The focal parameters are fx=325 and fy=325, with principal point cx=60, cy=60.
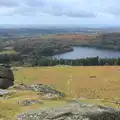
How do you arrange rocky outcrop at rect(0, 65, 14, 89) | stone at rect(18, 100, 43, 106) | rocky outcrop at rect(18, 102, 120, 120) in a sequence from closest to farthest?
rocky outcrop at rect(18, 102, 120, 120) < stone at rect(18, 100, 43, 106) < rocky outcrop at rect(0, 65, 14, 89)

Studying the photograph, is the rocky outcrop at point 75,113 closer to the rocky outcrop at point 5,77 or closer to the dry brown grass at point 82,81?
the rocky outcrop at point 5,77

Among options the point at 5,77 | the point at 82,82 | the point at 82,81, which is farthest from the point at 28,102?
the point at 82,81

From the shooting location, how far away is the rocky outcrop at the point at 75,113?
19.1 m

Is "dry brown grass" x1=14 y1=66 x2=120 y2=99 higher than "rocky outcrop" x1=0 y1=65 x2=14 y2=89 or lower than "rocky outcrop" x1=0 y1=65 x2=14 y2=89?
lower

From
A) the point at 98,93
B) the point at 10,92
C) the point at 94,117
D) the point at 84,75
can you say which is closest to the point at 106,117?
the point at 94,117

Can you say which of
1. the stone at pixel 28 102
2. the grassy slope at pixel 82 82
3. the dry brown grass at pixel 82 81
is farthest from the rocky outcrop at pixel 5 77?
the stone at pixel 28 102

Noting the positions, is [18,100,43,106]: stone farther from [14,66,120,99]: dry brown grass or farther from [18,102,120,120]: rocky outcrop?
[14,66,120,99]: dry brown grass

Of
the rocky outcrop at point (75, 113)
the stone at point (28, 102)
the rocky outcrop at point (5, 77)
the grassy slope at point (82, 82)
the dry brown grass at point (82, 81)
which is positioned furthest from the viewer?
the dry brown grass at point (82, 81)

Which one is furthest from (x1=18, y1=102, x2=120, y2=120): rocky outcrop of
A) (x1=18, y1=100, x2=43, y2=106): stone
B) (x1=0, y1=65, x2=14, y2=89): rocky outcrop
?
(x1=0, y1=65, x2=14, y2=89): rocky outcrop

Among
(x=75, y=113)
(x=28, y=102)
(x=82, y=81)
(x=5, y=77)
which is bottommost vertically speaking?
(x=82, y=81)

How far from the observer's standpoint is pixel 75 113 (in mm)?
A: 19203

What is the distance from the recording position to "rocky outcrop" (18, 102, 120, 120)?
750 inches

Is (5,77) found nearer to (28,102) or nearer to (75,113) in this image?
(28,102)

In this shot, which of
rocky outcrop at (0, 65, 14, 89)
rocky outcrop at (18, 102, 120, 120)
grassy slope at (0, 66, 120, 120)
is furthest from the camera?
grassy slope at (0, 66, 120, 120)
